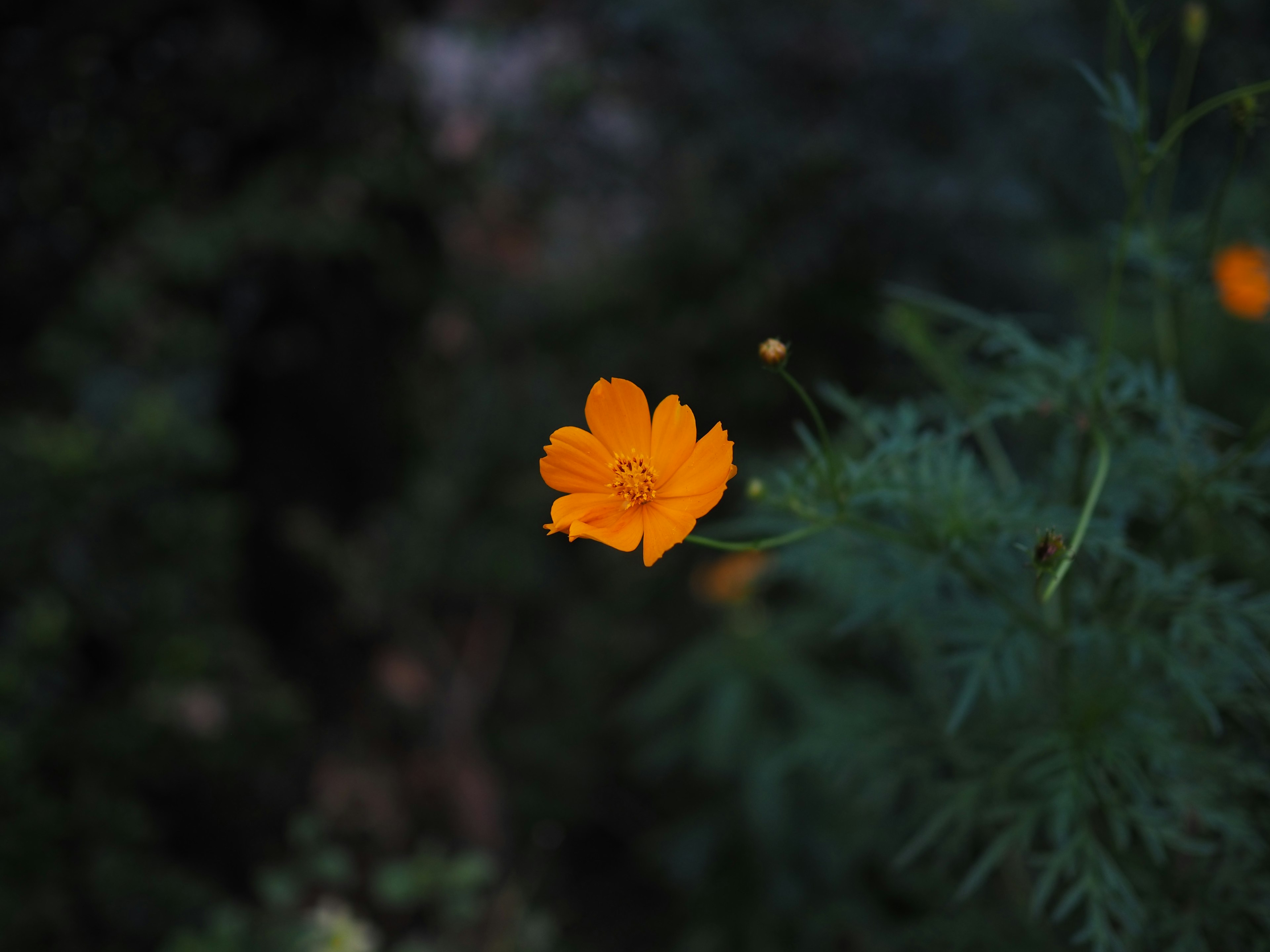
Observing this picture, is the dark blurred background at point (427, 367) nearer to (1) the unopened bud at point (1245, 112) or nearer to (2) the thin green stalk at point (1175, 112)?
(2) the thin green stalk at point (1175, 112)

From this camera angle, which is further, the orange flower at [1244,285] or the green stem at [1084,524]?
the orange flower at [1244,285]

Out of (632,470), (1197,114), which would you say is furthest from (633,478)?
(1197,114)

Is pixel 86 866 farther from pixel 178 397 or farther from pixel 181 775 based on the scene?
pixel 178 397

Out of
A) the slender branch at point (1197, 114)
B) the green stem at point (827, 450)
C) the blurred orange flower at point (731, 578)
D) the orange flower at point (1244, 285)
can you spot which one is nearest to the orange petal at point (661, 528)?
the green stem at point (827, 450)

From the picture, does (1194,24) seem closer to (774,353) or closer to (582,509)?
(774,353)

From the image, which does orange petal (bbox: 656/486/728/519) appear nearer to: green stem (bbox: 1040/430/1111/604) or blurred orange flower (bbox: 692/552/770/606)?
green stem (bbox: 1040/430/1111/604)

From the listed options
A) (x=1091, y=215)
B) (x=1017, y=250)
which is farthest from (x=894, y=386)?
(x=1091, y=215)
